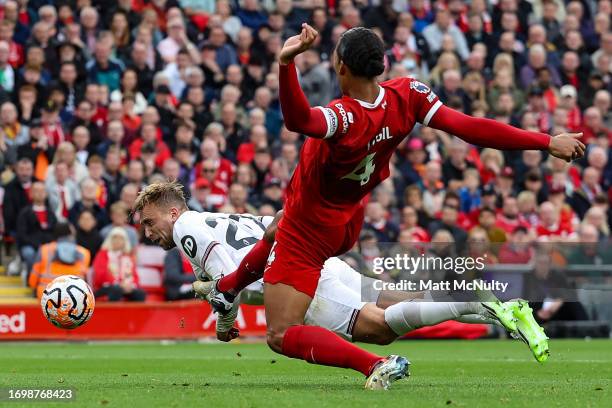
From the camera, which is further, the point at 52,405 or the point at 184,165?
the point at 184,165

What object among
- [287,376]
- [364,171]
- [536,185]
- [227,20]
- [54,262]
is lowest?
[287,376]

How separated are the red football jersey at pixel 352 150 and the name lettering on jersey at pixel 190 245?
1165 millimetres

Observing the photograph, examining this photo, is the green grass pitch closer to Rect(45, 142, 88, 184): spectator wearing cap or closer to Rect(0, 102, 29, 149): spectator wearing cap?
Rect(45, 142, 88, 184): spectator wearing cap

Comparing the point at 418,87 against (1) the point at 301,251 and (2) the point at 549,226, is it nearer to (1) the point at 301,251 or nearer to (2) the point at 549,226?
(1) the point at 301,251

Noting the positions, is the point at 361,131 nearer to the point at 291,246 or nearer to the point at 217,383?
the point at 291,246

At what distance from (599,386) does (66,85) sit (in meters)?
11.8

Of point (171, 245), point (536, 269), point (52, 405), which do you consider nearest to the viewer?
point (52, 405)

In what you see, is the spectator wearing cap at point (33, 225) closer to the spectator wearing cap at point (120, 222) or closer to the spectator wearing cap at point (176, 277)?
the spectator wearing cap at point (120, 222)

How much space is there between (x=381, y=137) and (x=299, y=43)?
1.23 meters

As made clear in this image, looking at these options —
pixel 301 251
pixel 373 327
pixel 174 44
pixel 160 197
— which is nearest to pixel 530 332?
pixel 373 327

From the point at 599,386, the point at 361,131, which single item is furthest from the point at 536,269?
the point at 361,131

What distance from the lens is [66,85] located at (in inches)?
778

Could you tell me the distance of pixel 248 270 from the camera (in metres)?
9.93

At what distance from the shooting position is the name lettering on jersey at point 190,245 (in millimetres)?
10359
